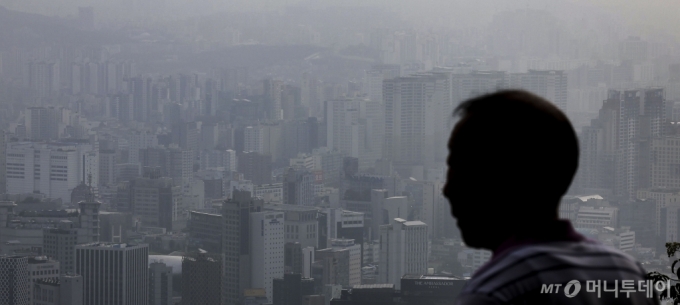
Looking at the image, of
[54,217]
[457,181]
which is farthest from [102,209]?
[457,181]

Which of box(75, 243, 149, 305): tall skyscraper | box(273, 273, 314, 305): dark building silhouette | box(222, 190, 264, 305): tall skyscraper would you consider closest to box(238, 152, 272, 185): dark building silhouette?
box(222, 190, 264, 305): tall skyscraper

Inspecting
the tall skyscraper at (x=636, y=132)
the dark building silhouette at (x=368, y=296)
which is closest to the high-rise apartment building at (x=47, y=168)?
the dark building silhouette at (x=368, y=296)

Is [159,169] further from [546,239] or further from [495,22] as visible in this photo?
[546,239]

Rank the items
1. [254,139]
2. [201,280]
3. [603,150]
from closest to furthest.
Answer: [201,280], [603,150], [254,139]

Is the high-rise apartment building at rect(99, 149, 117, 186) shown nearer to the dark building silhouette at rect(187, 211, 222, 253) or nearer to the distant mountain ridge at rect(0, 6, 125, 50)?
the distant mountain ridge at rect(0, 6, 125, 50)

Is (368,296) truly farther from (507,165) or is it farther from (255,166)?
(507,165)

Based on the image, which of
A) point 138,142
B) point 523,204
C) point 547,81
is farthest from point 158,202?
point 523,204
